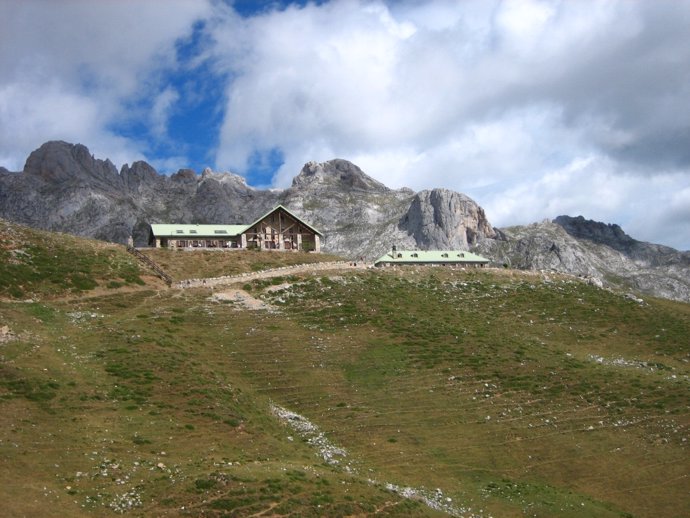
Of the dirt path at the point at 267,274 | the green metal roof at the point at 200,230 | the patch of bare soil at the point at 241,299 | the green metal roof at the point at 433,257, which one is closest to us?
the patch of bare soil at the point at 241,299

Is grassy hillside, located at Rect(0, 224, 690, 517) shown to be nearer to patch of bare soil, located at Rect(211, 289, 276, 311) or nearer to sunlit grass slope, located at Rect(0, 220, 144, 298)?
patch of bare soil, located at Rect(211, 289, 276, 311)

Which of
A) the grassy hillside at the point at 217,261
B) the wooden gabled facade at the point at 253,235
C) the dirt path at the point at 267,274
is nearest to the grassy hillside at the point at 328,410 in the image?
the dirt path at the point at 267,274

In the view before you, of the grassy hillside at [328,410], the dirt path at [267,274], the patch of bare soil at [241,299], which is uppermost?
the dirt path at [267,274]

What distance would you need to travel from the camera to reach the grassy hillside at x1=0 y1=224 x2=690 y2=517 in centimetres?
3816

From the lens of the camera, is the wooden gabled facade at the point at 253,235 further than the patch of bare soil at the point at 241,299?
Yes

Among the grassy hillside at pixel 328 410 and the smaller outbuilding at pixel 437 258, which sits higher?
the smaller outbuilding at pixel 437 258

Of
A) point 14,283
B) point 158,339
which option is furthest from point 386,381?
point 14,283

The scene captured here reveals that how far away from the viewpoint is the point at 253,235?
4840 inches

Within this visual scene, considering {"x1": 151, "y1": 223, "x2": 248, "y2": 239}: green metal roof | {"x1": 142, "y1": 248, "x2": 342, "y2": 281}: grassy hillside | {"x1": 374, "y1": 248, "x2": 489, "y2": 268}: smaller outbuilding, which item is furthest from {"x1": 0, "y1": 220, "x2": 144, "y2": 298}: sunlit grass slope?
{"x1": 374, "y1": 248, "x2": 489, "y2": 268}: smaller outbuilding

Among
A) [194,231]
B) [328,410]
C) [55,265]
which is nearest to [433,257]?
[194,231]

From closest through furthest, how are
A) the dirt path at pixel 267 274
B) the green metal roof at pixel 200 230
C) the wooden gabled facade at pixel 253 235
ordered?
the dirt path at pixel 267 274 < the wooden gabled facade at pixel 253 235 < the green metal roof at pixel 200 230

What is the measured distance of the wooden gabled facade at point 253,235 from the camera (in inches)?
4793

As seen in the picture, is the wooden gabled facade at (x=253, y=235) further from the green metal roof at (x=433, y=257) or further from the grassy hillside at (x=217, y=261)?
the green metal roof at (x=433, y=257)

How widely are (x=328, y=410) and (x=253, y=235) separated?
7078 cm
